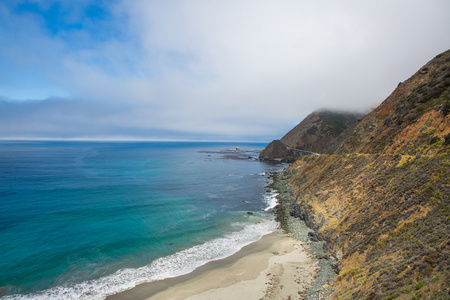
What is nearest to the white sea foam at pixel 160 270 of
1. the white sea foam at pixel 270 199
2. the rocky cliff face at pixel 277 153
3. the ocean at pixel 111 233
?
the ocean at pixel 111 233

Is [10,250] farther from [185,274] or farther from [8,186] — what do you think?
[8,186]

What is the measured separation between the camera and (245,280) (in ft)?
69.8

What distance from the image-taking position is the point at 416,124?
28.8 metres

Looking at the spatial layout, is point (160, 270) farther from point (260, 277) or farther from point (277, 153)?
point (277, 153)

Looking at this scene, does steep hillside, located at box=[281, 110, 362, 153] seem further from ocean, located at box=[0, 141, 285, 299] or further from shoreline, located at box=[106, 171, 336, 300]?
shoreline, located at box=[106, 171, 336, 300]

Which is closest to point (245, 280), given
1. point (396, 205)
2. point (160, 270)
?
point (160, 270)

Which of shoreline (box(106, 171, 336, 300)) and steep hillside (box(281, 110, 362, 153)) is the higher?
steep hillside (box(281, 110, 362, 153))

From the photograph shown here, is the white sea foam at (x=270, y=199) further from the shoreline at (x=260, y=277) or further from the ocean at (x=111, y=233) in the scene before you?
the shoreline at (x=260, y=277)

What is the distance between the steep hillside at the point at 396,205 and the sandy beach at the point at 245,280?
136 inches

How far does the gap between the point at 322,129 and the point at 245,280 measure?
13923 centimetres

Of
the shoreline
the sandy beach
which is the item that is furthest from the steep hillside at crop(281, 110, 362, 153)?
the sandy beach

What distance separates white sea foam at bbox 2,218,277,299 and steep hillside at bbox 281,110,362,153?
113 metres

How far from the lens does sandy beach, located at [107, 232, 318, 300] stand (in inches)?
751

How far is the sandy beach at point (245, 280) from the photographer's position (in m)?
19.1
